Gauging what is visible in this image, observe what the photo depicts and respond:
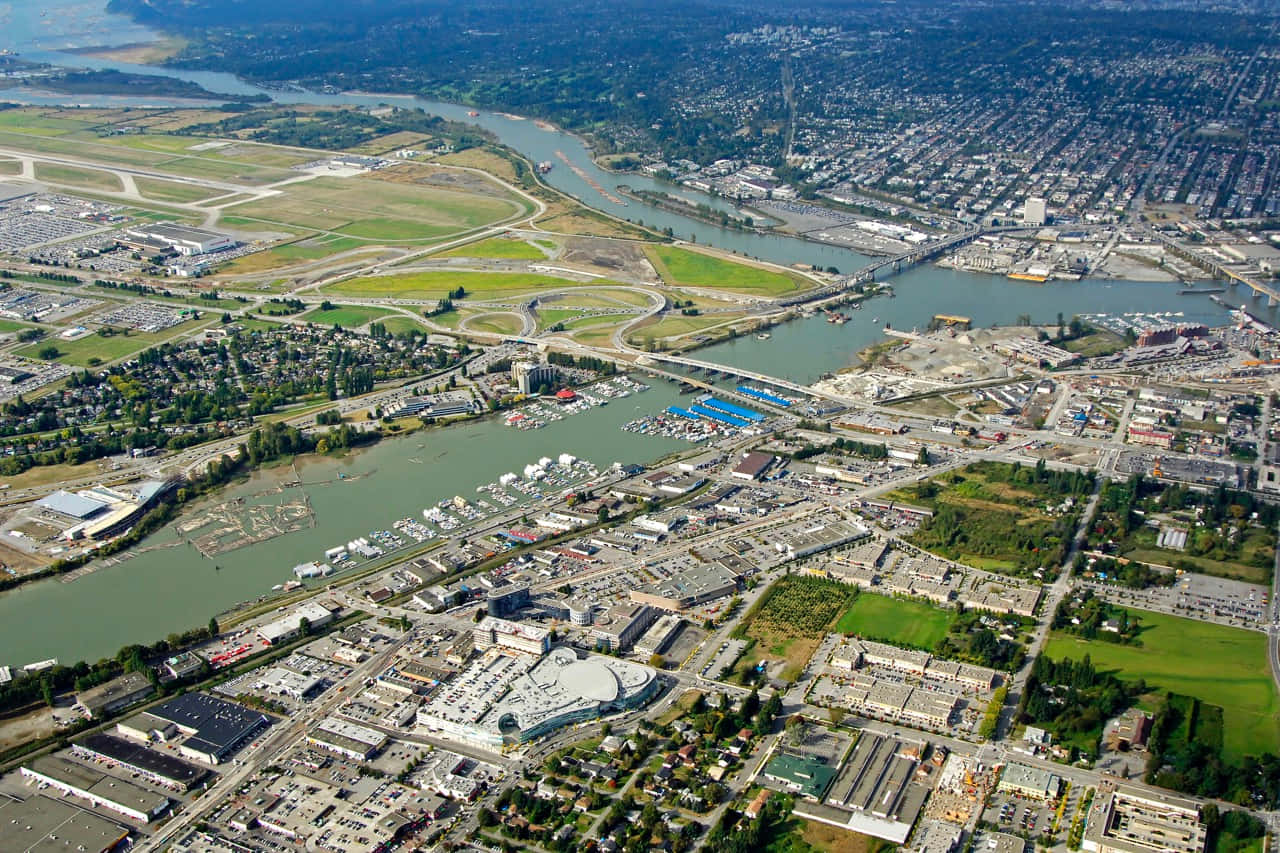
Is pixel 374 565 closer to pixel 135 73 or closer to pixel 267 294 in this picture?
pixel 267 294

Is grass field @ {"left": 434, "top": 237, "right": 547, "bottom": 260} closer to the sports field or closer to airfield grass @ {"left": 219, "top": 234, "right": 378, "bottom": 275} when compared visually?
the sports field

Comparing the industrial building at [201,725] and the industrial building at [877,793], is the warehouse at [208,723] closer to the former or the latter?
the industrial building at [201,725]

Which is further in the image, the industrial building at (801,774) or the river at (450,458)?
the river at (450,458)

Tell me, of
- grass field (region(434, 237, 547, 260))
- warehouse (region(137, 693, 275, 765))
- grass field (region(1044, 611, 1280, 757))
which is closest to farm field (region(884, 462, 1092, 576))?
grass field (region(1044, 611, 1280, 757))

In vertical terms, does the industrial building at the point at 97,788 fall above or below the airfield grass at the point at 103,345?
below

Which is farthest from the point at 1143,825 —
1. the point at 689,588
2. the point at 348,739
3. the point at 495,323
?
the point at 495,323

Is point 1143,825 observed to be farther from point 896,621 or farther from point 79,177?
point 79,177

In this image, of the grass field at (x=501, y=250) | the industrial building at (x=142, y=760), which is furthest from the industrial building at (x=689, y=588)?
the grass field at (x=501, y=250)

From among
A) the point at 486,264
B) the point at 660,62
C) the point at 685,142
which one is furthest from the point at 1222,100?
the point at 486,264
